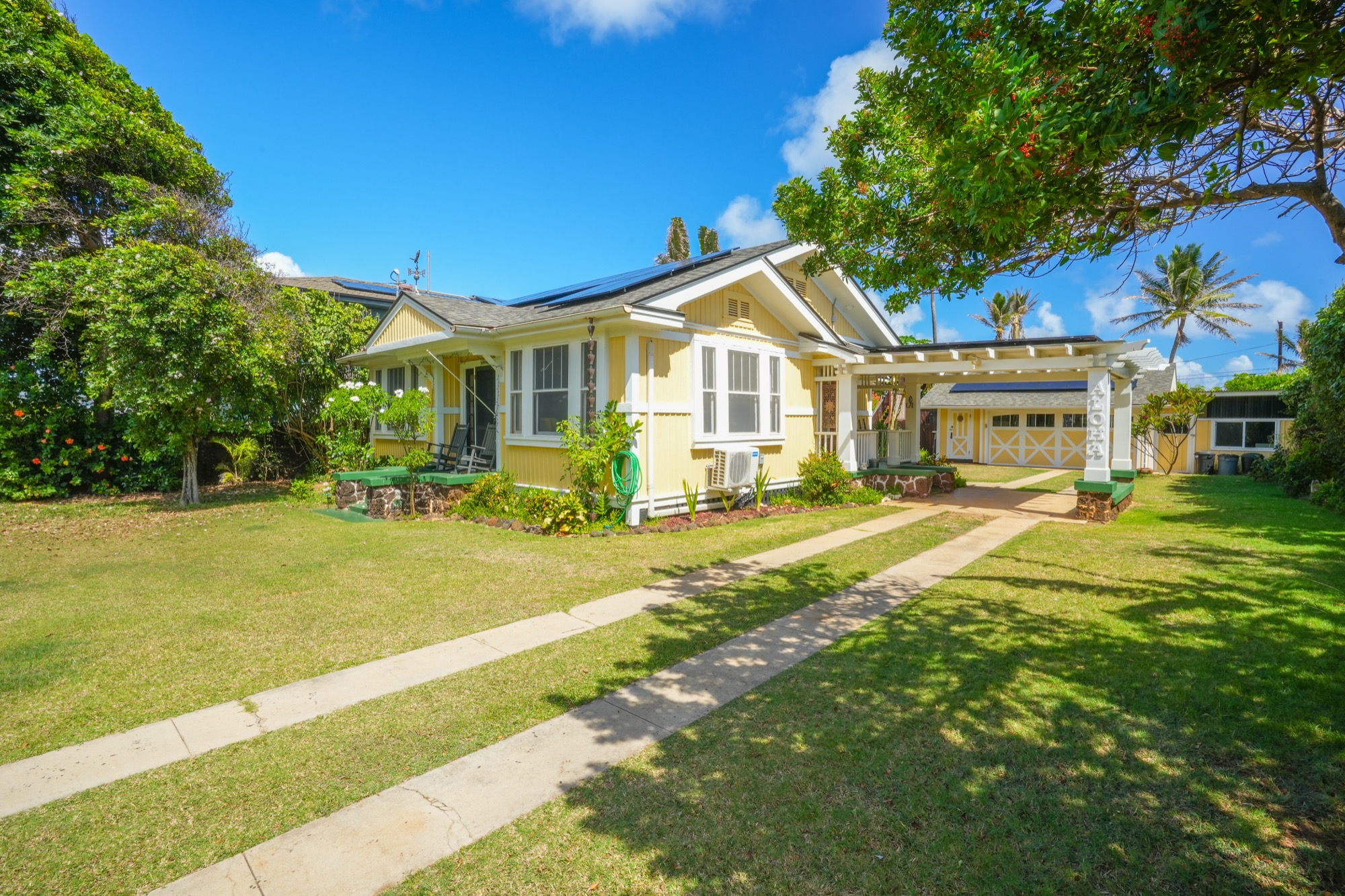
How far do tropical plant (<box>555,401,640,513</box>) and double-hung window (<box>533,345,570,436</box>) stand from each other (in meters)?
0.72

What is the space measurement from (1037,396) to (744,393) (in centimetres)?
1799

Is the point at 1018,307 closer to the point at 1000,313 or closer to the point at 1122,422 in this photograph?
the point at 1000,313

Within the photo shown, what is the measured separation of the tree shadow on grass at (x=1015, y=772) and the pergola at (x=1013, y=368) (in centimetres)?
665

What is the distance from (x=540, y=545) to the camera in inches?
337

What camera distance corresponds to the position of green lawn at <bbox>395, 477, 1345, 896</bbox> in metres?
2.44

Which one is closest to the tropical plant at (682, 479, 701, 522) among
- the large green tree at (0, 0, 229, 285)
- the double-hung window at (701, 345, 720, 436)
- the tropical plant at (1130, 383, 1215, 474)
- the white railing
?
the double-hung window at (701, 345, 720, 436)

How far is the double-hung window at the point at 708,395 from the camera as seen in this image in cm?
1098

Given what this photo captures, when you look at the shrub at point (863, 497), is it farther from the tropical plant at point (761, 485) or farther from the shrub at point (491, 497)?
the shrub at point (491, 497)

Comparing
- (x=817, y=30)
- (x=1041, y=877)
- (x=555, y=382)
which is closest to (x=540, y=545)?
(x=555, y=382)

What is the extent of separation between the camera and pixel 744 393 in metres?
Answer: 11.9

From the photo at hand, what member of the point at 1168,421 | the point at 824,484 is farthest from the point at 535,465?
the point at 1168,421

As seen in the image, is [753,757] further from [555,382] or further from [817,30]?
[817,30]

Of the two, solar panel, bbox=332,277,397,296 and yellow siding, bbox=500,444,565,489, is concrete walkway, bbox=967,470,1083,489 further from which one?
solar panel, bbox=332,277,397,296

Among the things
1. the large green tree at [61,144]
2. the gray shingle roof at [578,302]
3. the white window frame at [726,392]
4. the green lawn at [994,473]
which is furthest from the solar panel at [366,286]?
the green lawn at [994,473]
